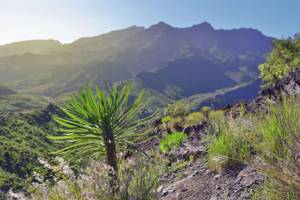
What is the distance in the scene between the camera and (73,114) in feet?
13.4

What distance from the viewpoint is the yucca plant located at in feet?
12.6

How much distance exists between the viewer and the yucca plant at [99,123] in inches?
151

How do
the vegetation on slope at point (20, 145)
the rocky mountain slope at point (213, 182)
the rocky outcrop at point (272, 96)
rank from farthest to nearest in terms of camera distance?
1. the vegetation on slope at point (20, 145)
2. the rocky outcrop at point (272, 96)
3. the rocky mountain slope at point (213, 182)

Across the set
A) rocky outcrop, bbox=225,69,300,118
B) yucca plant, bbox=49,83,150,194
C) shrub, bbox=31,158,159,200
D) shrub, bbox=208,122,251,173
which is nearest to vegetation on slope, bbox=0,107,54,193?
rocky outcrop, bbox=225,69,300,118

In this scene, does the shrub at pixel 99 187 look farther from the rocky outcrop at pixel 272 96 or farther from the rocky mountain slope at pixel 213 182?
the rocky outcrop at pixel 272 96

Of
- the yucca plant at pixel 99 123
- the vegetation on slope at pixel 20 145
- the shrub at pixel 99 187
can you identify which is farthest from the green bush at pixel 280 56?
the vegetation on slope at pixel 20 145

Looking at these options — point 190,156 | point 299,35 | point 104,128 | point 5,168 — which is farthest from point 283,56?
point 5,168

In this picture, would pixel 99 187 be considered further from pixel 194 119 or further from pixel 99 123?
pixel 194 119

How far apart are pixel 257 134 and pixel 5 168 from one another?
326ft

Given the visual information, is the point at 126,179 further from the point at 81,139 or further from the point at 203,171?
the point at 203,171

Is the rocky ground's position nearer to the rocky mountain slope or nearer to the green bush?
the rocky mountain slope

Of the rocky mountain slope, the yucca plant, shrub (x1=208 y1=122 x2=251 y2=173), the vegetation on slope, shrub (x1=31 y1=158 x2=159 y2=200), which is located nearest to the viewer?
shrub (x1=31 y1=158 x2=159 y2=200)

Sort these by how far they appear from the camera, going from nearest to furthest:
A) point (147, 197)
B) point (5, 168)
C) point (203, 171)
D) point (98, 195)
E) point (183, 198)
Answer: point (98, 195) → point (147, 197) → point (183, 198) → point (203, 171) → point (5, 168)

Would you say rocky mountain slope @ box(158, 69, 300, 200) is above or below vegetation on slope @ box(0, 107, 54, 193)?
above
